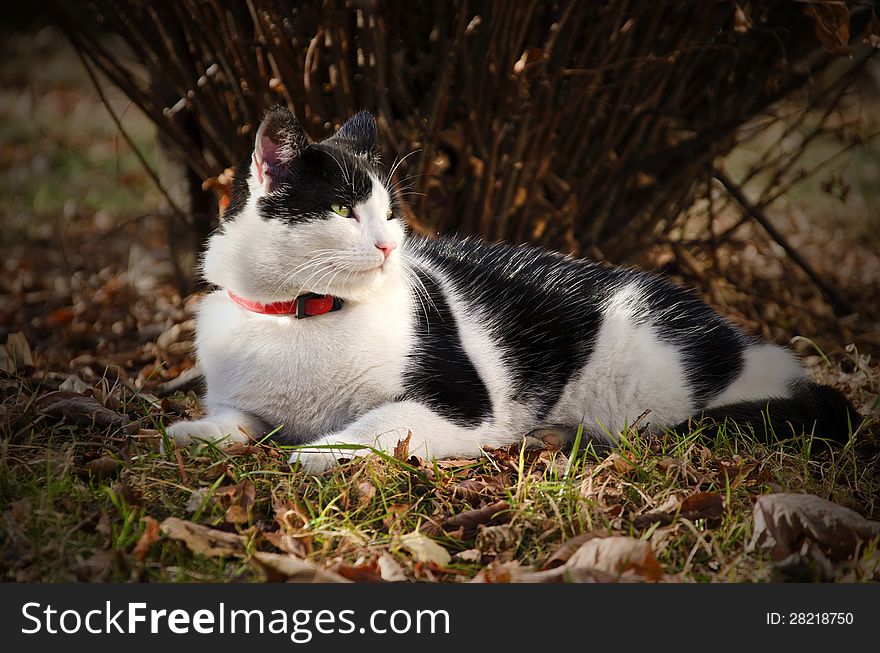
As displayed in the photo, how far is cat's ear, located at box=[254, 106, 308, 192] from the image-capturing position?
2.03 metres

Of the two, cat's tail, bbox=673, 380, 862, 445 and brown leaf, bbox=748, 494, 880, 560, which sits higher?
cat's tail, bbox=673, 380, 862, 445

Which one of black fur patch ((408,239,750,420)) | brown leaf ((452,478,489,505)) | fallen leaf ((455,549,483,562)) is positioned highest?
black fur patch ((408,239,750,420))

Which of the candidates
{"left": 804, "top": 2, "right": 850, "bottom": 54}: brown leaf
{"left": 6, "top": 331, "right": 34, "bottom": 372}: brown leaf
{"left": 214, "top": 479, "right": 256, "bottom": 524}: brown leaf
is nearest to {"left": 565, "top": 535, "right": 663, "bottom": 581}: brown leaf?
{"left": 214, "top": 479, "right": 256, "bottom": 524}: brown leaf

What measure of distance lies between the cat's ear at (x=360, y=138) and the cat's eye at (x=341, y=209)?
9.3 inches

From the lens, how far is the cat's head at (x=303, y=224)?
206 cm

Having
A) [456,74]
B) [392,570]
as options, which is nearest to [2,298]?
[456,74]

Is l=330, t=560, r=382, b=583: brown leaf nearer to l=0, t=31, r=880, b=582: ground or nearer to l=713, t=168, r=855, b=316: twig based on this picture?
l=0, t=31, r=880, b=582: ground

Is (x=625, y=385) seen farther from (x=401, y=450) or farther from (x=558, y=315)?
(x=401, y=450)

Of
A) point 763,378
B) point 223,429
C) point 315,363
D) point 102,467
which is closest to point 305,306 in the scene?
point 315,363

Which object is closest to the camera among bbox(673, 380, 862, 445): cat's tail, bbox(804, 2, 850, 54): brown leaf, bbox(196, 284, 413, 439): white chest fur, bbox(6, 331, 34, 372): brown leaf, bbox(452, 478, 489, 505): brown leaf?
bbox(452, 478, 489, 505): brown leaf

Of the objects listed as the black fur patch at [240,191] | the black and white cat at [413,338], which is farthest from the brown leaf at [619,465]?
the black fur patch at [240,191]

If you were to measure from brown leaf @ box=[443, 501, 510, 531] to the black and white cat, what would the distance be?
0.28 meters

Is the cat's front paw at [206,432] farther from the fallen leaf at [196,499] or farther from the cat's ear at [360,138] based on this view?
the cat's ear at [360,138]

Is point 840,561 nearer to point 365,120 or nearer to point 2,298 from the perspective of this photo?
point 365,120
